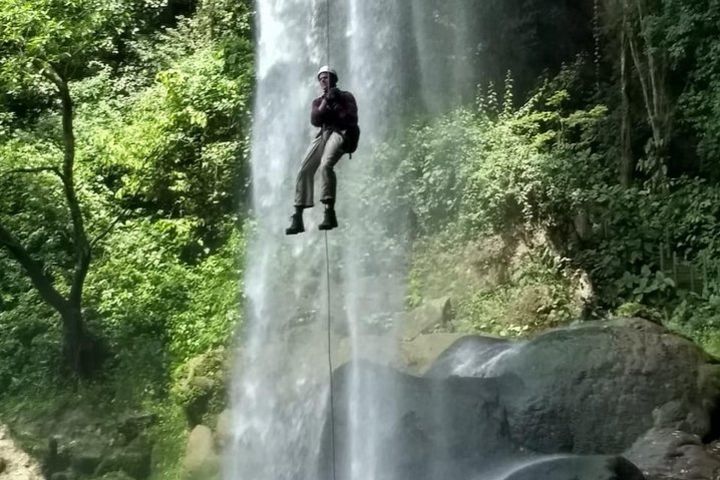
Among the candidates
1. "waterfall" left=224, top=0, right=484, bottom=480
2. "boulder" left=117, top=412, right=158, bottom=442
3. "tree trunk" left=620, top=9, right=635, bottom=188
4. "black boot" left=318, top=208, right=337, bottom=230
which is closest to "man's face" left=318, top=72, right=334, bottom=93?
"black boot" left=318, top=208, right=337, bottom=230

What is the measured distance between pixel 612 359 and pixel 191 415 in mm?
5534

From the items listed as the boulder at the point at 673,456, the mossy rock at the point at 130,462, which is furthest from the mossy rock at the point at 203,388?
the boulder at the point at 673,456

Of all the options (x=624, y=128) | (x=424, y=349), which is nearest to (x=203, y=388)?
(x=424, y=349)

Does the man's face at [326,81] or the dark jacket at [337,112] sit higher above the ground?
the man's face at [326,81]

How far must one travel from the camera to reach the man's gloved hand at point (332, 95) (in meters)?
5.36

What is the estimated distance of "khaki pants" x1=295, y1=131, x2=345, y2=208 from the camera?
534cm

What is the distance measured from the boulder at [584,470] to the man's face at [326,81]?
336 cm

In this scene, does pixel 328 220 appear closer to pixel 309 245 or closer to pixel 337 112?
pixel 337 112

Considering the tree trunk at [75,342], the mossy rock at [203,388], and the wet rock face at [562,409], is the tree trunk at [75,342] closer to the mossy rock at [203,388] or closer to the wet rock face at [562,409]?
the mossy rock at [203,388]

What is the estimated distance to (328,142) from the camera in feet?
17.8

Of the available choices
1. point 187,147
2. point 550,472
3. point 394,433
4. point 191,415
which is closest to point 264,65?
point 187,147

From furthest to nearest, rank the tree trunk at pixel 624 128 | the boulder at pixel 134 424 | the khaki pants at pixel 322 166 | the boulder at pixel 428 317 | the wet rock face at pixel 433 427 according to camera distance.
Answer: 1. the tree trunk at pixel 624 128
2. the boulder at pixel 134 424
3. the boulder at pixel 428 317
4. the wet rock face at pixel 433 427
5. the khaki pants at pixel 322 166

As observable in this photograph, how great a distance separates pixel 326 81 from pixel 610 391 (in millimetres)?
4419

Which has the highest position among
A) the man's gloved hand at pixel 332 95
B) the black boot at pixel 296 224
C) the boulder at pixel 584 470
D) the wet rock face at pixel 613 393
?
the man's gloved hand at pixel 332 95
